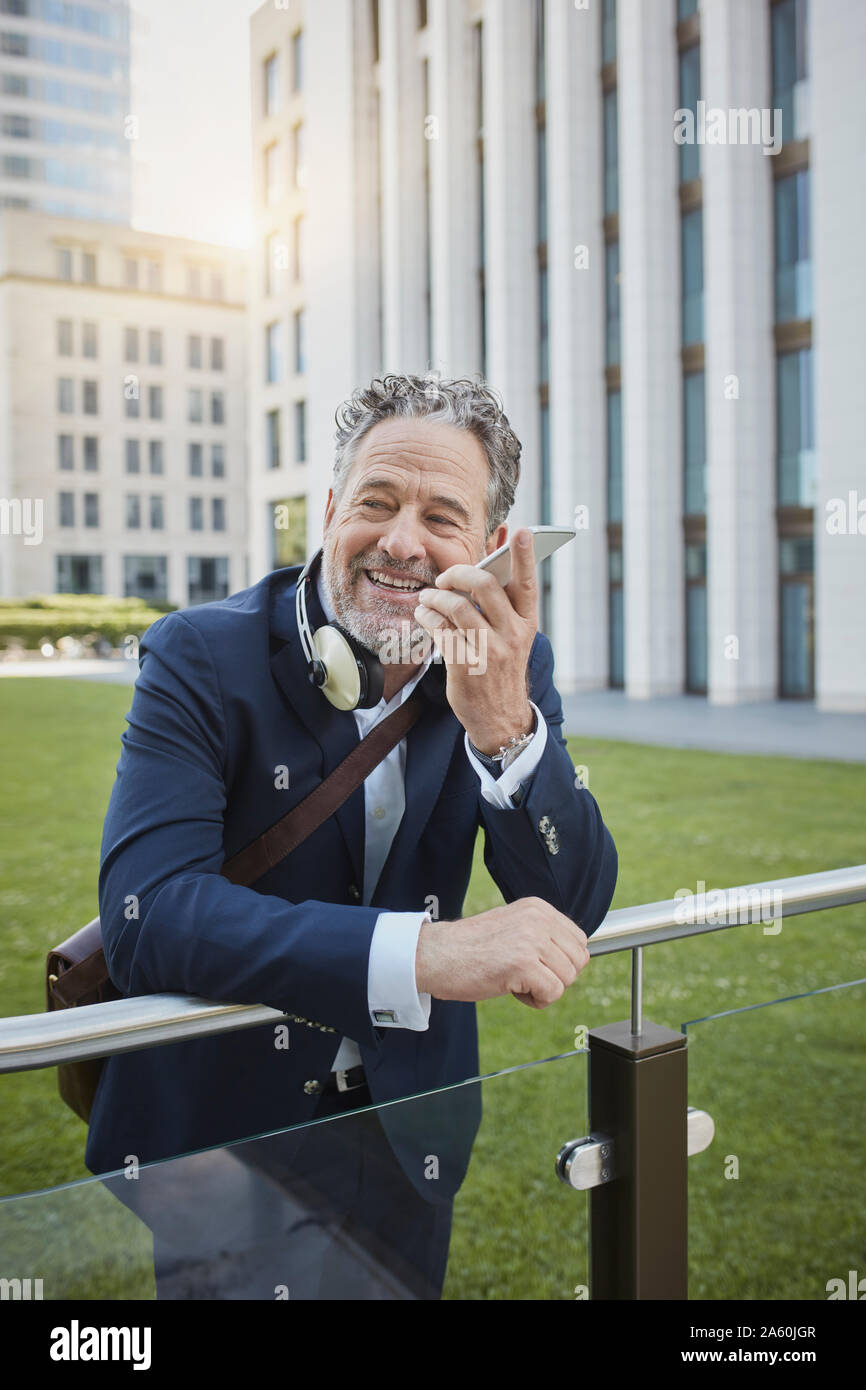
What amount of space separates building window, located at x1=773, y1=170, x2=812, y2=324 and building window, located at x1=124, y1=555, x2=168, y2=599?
32168mm

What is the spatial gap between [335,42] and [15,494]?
27169 mm

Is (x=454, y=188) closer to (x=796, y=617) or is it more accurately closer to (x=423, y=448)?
(x=796, y=617)

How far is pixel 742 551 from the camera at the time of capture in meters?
15.1

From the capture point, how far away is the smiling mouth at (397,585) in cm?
170

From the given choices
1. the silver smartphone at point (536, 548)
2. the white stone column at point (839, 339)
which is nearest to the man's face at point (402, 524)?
the silver smartphone at point (536, 548)

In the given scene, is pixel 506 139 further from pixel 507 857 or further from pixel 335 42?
pixel 507 857

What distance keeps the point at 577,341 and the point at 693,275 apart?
1.89 metres

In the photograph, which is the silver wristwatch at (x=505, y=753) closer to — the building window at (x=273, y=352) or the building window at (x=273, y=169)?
the building window at (x=273, y=169)

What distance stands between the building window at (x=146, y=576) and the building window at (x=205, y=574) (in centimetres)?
99

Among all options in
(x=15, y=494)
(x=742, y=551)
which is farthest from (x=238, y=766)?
(x=15, y=494)

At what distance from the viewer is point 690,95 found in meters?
15.9

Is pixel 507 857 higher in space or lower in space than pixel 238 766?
lower
